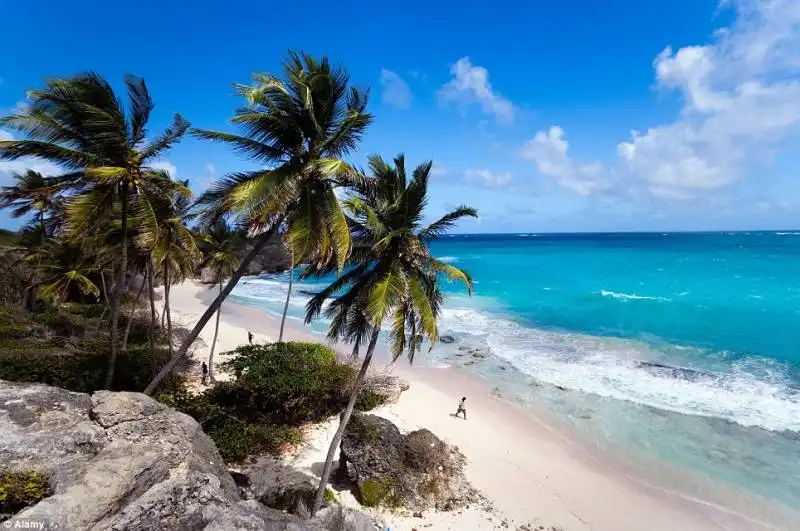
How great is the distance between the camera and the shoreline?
12.3m

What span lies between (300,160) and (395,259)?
3343 millimetres

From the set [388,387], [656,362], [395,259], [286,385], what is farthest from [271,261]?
[395,259]

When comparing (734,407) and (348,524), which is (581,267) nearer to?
(734,407)

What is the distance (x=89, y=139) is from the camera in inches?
402

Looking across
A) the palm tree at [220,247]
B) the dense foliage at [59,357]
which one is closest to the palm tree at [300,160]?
the dense foliage at [59,357]

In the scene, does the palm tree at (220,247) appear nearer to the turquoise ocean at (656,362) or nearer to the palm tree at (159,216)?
the palm tree at (159,216)

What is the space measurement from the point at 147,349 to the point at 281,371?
25.9ft

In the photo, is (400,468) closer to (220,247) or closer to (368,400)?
(368,400)

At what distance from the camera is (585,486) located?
14023 millimetres

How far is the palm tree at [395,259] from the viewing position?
31.4ft

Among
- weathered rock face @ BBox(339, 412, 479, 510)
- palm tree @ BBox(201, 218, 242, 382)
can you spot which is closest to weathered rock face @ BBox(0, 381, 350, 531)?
weathered rock face @ BBox(339, 412, 479, 510)

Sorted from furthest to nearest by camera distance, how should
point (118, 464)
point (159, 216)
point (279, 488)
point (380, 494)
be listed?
point (159, 216)
point (380, 494)
point (279, 488)
point (118, 464)

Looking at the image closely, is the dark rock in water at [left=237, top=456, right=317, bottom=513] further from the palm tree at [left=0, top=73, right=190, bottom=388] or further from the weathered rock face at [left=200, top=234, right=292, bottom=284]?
the weathered rock face at [left=200, top=234, right=292, bottom=284]

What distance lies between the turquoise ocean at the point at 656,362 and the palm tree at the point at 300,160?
49.3 feet
